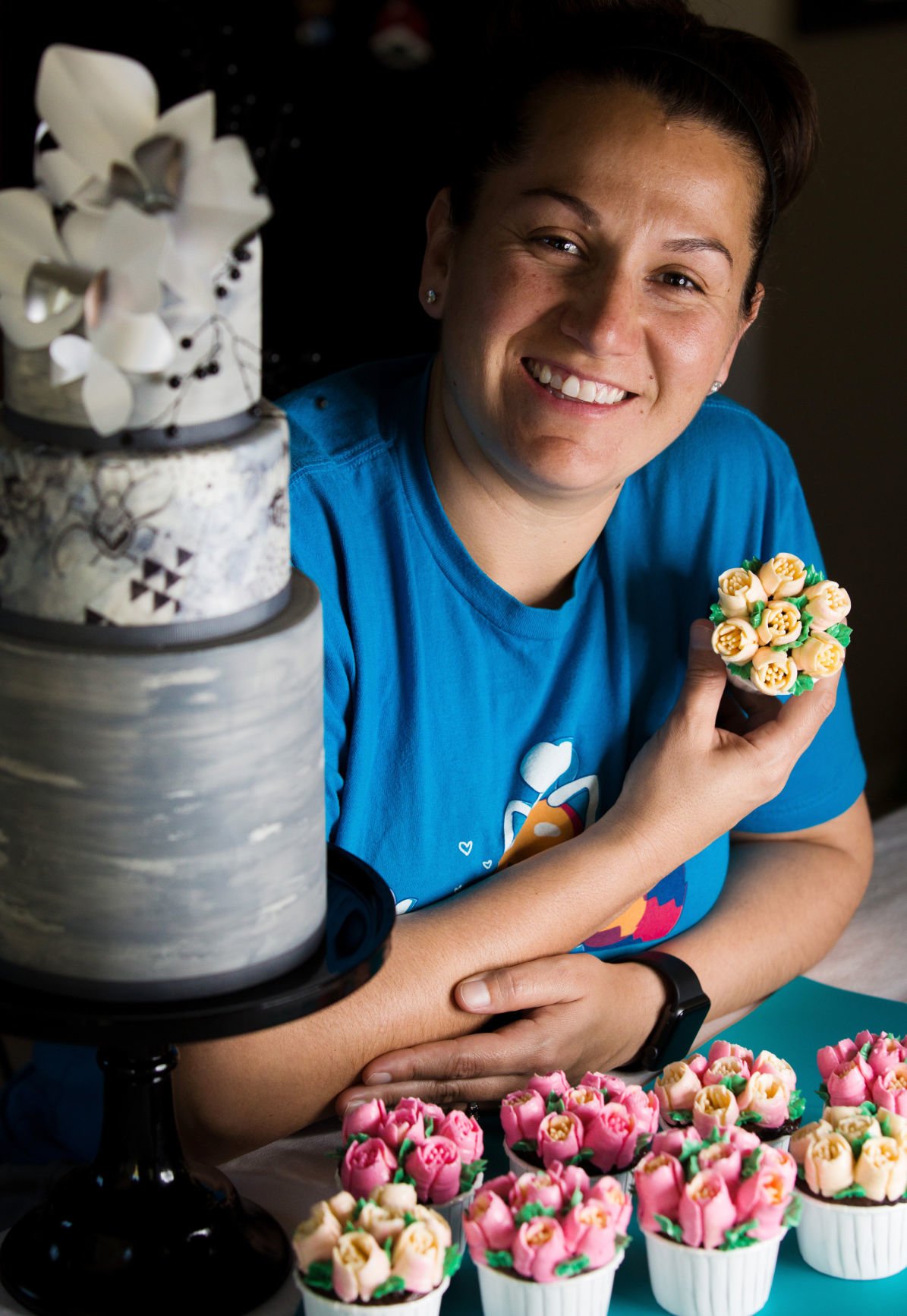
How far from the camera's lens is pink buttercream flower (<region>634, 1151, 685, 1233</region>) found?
897 millimetres

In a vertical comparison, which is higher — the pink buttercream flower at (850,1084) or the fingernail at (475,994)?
the pink buttercream flower at (850,1084)

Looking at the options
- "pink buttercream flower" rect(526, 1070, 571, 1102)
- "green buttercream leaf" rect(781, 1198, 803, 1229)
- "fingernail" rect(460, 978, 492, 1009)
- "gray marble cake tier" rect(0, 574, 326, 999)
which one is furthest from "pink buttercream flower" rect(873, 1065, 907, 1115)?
"gray marble cake tier" rect(0, 574, 326, 999)

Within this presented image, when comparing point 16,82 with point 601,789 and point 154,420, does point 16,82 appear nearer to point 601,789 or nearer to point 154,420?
point 601,789

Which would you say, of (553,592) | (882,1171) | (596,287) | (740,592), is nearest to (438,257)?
(596,287)

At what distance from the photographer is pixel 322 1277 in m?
0.83

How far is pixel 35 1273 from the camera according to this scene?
2.87 feet

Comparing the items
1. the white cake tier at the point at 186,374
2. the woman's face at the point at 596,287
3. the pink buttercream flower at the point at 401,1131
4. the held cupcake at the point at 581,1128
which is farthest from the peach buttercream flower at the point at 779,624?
the white cake tier at the point at 186,374

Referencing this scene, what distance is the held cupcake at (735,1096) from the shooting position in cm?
100

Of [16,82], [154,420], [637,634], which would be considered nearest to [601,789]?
[637,634]

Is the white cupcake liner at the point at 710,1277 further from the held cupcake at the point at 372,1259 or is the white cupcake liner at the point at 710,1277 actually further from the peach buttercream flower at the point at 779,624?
the peach buttercream flower at the point at 779,624

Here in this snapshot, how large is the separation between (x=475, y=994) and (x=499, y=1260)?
0.35 meters

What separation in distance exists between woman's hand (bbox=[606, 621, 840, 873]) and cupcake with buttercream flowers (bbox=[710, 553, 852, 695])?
5cm

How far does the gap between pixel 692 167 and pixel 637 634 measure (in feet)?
1.46

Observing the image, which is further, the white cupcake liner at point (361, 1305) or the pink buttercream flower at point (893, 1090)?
the pink buttercream flower at point (893, 1090)
